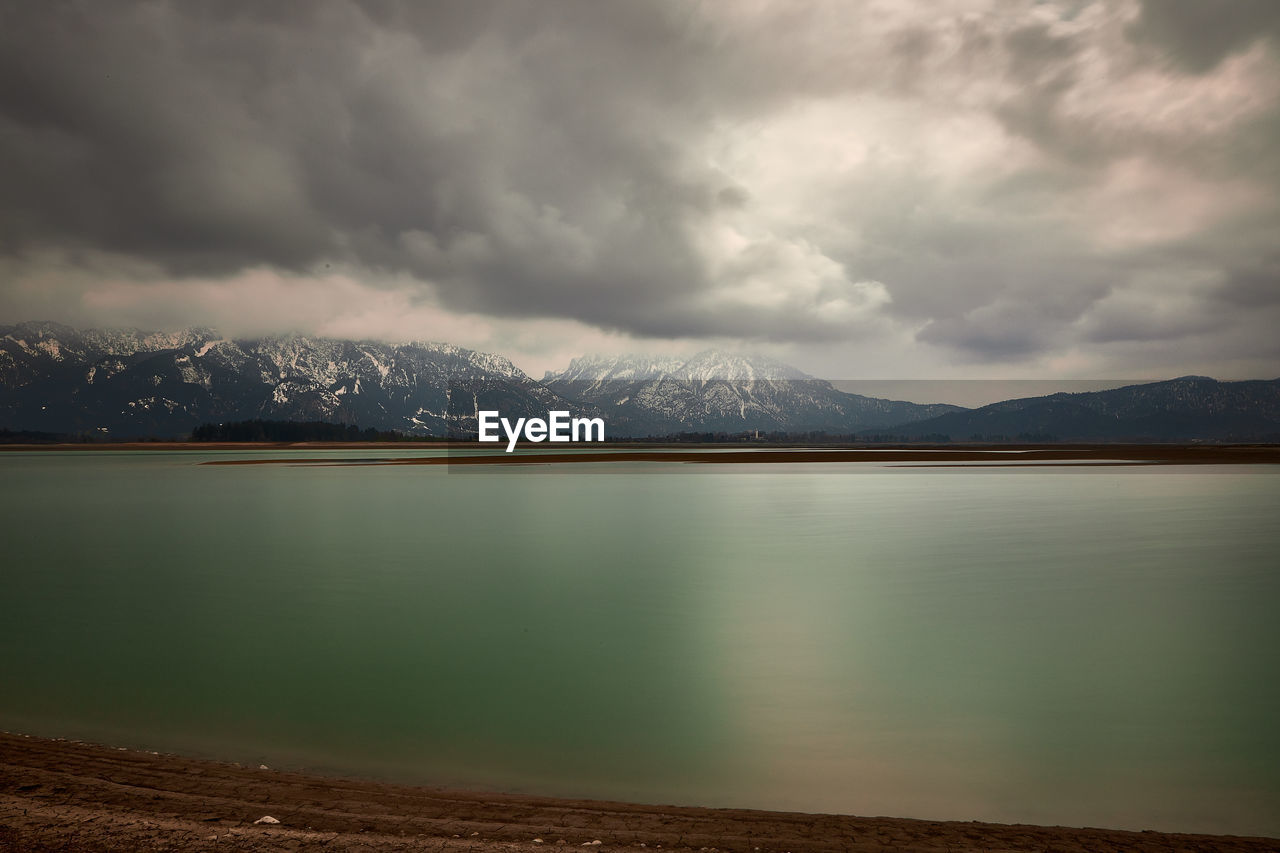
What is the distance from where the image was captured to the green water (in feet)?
29.7

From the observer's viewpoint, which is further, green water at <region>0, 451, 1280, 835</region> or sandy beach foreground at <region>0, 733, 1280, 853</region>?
green water at <region>0, 451, 1280, 835</region>

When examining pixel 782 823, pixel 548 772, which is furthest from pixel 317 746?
pixel 782 823

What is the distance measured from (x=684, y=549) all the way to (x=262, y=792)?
937 inches

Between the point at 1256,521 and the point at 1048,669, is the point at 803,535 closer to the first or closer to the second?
→ the point at 1048,669

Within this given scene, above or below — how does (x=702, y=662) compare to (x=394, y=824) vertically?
below

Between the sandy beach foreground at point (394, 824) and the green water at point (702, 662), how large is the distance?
0.95 m

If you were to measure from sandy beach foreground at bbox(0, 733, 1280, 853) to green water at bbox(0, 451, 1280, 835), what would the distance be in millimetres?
947

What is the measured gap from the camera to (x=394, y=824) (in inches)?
259

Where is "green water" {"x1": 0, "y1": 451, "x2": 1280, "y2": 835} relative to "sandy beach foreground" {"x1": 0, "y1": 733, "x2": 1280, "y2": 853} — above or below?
below

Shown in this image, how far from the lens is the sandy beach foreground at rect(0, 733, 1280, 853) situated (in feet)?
20.3

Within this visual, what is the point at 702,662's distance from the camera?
14.5m

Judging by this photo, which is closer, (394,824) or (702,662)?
(394,824)

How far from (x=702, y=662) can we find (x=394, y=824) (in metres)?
8.71

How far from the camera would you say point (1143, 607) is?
1909cm
